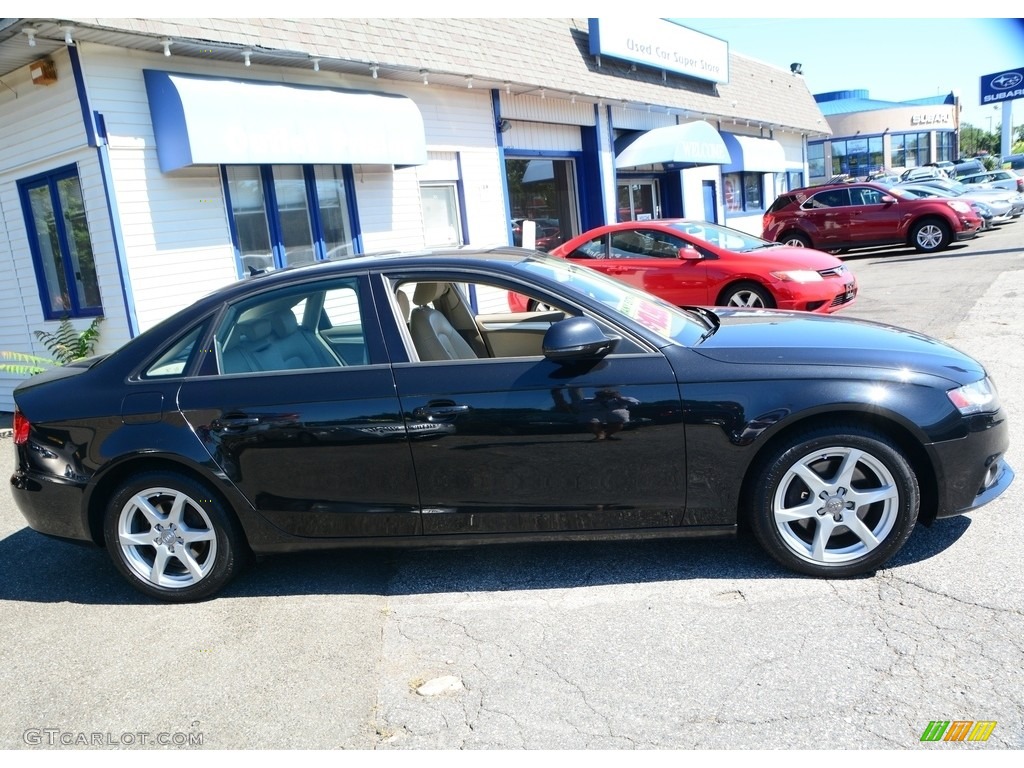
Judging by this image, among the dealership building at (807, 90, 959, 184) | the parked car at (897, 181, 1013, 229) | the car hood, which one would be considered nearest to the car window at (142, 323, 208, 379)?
the car hood

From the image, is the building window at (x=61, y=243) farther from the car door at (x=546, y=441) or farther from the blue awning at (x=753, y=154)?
the blue awning at (x=753, y=154)

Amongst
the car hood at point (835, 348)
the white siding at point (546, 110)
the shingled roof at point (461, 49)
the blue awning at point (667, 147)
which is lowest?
the car hood at point (835, 348)

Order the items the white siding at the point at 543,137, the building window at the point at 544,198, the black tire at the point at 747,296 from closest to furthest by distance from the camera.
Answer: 1. the black tire at the point at 747,296
2. the white siding at the point at 543,137
3. the building window at the point at 544,198

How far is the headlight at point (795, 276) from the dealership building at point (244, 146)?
4.76 m

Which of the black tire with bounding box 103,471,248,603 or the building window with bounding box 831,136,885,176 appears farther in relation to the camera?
the building window with bounding box 831,136,885,176

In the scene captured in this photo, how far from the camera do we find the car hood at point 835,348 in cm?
355

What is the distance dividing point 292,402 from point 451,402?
76 centimetres

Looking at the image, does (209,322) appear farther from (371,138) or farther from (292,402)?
(371,138)

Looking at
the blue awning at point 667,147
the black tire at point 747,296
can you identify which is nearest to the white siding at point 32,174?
the black tire at point 747,296

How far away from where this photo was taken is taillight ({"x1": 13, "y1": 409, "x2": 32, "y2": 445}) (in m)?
4.12

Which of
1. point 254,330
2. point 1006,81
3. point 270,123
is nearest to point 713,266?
point 270,123

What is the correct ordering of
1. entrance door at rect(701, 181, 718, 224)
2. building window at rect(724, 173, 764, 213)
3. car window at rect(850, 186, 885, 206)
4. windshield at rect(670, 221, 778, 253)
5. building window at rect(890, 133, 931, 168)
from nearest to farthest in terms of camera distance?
1. windshield at rect(670, 221, 778, 253)
2. car window at rect(850, 186, 885, 206)
3. entrance door at rect(701, 181, 718, 224)
4. building window at rect(724, 173, 764, 213)
5. building window at rect(890, 133, 931, 168)

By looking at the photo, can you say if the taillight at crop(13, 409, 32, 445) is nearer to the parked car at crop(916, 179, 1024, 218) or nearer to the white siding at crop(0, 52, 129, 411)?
the white siding at crop(0, 52, 129, 411)

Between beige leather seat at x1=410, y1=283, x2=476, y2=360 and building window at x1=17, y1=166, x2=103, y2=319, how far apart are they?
18.8 ft
